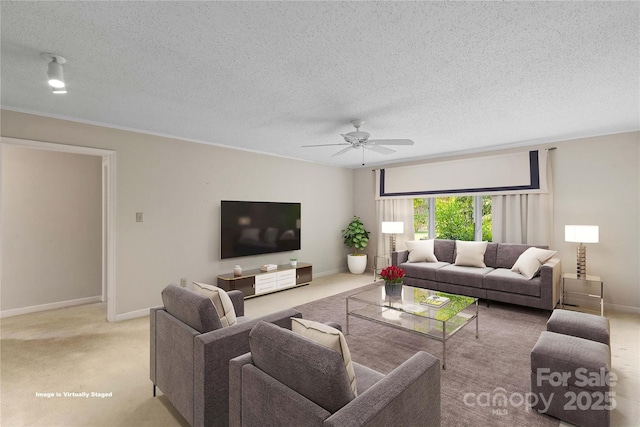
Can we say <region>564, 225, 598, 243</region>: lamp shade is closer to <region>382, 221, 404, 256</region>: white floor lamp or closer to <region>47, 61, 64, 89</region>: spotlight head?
<region>382, 221, 404, 256</region>: white floor lamp

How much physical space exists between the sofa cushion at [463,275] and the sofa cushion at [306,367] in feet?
12.9

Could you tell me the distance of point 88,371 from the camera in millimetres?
2676

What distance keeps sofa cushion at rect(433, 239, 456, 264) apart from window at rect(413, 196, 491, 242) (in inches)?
19.4

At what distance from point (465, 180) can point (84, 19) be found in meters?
5.66

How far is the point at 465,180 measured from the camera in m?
5.65

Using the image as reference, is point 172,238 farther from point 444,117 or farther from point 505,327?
point 505,327

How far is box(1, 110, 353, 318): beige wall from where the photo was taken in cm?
382

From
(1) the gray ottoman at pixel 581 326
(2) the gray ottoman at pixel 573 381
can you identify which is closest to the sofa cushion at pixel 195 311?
(2) the gray ottoman at pixel 573 381

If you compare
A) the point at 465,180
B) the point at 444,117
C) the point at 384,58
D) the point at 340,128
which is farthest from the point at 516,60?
the point at 465,180

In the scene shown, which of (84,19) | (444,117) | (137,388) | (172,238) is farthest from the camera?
(172,238)

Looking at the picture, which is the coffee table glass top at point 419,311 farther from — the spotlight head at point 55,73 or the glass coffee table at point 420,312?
the spotlight head at point 55,73

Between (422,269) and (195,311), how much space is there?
4068 mm

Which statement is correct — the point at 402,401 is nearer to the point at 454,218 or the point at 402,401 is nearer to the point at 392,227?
the point at 392,227

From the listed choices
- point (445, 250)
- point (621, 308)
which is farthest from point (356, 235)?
point (621, 308)
